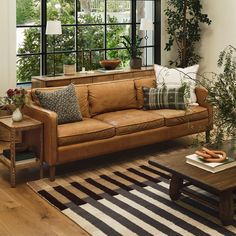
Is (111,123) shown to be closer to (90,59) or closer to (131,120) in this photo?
(131,120)

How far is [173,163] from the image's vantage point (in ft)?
12.3

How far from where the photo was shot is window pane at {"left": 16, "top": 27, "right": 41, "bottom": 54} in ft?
19.6

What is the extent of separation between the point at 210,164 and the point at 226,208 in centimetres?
36

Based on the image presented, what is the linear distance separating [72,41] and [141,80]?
4.62ft

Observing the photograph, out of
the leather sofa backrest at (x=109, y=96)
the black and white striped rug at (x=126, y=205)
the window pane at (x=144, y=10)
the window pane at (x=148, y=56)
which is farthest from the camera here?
the window pane at (x=148, y=56)

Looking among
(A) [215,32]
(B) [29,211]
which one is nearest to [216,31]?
(A) [215,32]

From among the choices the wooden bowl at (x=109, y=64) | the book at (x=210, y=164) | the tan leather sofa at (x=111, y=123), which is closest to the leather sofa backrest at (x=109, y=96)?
the tan leather sofa at (x=111, y=123)

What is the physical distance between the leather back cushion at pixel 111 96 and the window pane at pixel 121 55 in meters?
1.47

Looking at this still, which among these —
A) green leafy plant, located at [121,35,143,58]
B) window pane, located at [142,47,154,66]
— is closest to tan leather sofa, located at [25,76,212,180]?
green leafy plant, located at [121,35,143,58]

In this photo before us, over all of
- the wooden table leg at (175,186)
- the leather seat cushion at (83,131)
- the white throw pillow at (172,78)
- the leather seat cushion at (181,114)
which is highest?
the white throw pillow at (172,78)

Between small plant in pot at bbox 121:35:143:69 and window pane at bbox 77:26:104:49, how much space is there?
1.20 ft

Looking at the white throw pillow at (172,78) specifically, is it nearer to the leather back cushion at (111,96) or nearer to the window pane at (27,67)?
the leather back cushion at (111,96)

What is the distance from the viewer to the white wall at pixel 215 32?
Answer: 263 inches

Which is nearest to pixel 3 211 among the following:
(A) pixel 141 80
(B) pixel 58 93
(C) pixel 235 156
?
(B) pixel 58 93
